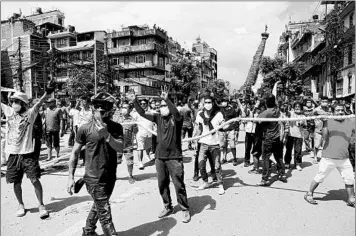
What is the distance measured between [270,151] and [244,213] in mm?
1988

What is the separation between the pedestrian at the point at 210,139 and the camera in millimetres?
5559

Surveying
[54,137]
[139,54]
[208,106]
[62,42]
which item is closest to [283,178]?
[208,106]

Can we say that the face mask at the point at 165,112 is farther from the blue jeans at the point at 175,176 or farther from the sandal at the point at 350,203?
the sandal at the point at 350,203

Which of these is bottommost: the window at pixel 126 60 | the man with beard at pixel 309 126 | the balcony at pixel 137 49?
the man with beard at pixel 309 126

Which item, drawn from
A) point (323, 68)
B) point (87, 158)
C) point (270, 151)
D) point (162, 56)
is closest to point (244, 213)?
point (270, 151)

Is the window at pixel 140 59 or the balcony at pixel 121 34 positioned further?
the balcony at pixel 121 34

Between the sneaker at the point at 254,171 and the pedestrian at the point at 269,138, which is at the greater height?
the pedestrian at the point at 269,138

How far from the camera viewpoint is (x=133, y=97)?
13.4ft

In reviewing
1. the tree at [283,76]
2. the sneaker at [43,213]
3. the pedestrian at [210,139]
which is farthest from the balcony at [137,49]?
the sneaker at [43,213]

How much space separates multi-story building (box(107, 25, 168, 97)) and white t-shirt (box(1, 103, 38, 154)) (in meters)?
36.1

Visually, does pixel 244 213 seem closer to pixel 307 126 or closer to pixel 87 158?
pixel 87 158

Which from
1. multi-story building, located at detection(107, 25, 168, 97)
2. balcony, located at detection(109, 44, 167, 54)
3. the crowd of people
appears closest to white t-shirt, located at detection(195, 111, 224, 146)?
the crowd of people

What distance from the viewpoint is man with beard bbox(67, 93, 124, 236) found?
10.9ft

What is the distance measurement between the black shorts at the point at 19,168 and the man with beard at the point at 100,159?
60.1 inches
